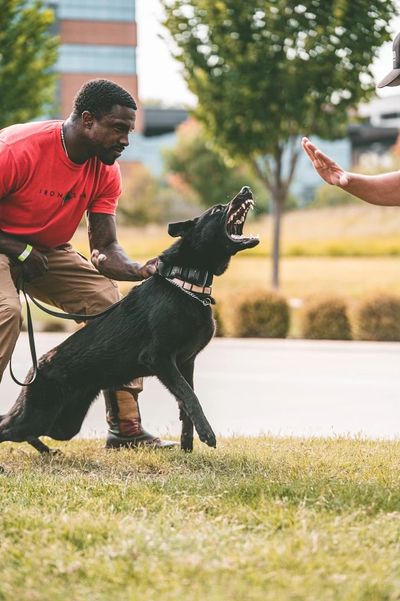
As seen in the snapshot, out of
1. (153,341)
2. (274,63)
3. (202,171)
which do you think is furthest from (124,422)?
(202,171)

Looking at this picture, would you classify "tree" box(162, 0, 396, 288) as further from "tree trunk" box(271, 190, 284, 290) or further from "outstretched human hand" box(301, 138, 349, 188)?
"outstretched human hand" box(301, 138, 349, 188)

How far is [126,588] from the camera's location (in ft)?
10.1

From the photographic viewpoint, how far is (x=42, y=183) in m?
5.06

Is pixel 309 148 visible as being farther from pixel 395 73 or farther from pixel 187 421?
pixel 187 421

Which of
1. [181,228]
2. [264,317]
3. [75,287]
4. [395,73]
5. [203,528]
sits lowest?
[264,317]

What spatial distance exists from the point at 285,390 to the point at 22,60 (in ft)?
35.1

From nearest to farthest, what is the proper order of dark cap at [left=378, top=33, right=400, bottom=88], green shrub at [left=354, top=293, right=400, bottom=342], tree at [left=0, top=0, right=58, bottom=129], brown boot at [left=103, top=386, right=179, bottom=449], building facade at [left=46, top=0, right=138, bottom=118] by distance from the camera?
dark cap at [left=378, top=33, right=400, bottom=88]
brown boot at [left=103, top=386, right=179, bottom=449]
green shrub at [left=354, top=293, right=400, bottom=342]
tree at [left=0, top=0, right=58, bottom=129]
building facade at [left=46, top=0, right=138, bottom=118]

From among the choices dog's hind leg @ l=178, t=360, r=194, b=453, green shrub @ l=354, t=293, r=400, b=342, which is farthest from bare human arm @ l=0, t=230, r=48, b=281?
green shrub @ l=354, t=293, r=400, b=342

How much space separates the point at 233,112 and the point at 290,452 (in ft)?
35.1

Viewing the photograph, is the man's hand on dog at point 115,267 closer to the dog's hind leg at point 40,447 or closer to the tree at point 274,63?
the dog's hind leg at point 40,447

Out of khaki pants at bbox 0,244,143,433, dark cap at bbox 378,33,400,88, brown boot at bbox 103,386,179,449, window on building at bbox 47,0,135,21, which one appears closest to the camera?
dark cap at bbox 378,33,400,88

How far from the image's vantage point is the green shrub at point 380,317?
1383cm

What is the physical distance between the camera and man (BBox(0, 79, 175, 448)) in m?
4.96

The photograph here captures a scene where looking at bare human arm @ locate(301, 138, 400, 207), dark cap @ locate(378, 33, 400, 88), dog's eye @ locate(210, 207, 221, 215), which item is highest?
dark cap @ locate(378, 33, 400, 88)
